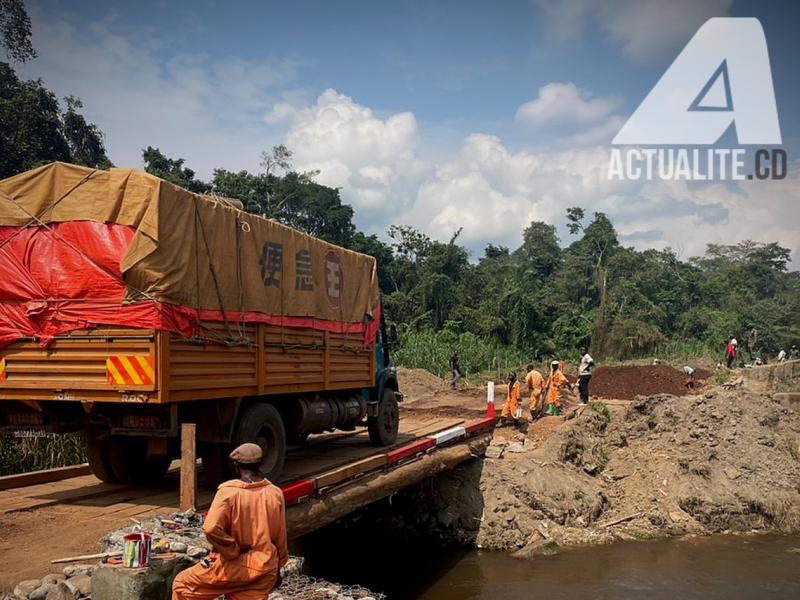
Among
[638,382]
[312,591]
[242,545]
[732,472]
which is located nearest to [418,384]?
[638,382]

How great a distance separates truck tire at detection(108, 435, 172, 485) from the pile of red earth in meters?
19.1

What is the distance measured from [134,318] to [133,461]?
2.60m

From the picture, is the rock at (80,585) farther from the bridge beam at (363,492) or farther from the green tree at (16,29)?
the green tree at (16,29)

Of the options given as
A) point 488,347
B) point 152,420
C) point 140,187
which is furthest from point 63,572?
point 488,347

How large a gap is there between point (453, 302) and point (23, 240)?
3287cm

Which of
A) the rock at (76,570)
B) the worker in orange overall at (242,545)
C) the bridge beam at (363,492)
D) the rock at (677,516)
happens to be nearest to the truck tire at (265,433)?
the bridge beam at (363,492)

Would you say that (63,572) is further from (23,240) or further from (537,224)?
(537,224)

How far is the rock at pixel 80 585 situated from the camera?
14.3 feet

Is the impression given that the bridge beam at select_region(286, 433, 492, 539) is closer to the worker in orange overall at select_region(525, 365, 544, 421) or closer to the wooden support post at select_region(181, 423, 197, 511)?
the wooden support post at select_region(181, 423, 197, 511)

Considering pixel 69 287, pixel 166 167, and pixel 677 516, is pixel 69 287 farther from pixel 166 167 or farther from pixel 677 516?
pixel 166 167

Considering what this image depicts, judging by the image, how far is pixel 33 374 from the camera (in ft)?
21.0

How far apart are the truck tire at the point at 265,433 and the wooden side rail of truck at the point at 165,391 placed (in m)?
0.01

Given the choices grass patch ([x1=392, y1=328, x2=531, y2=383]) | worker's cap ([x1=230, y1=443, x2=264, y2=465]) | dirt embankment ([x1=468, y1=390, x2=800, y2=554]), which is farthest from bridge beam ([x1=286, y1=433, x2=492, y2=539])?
grass patch ([x1=392, y1=328, x2=531, y2=383])

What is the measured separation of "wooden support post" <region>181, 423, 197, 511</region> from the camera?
5.92 meters
